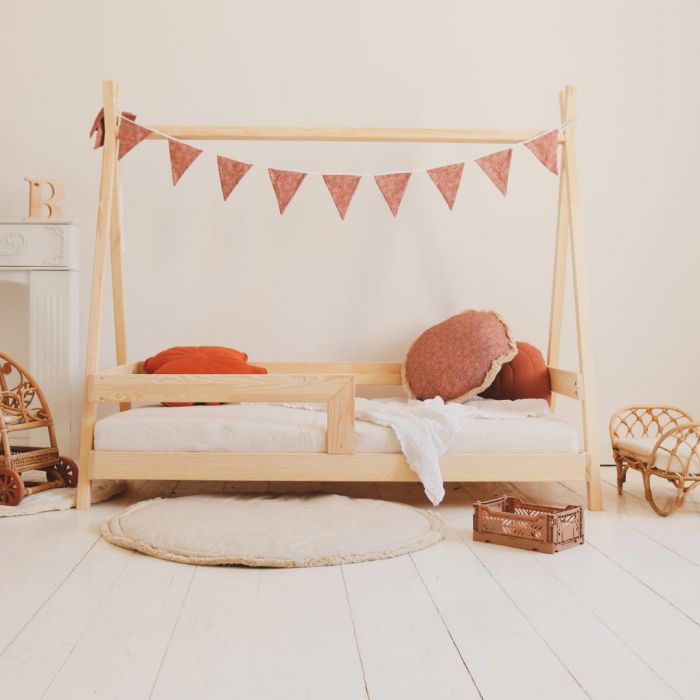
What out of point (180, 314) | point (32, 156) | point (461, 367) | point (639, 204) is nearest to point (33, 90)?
point (32, 156)

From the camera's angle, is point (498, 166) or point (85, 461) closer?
point (85, 461)

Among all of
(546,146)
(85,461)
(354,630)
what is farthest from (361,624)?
(546,146)

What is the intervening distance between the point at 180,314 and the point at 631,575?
7.76ft

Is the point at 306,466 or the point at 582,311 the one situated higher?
the point at 582,311

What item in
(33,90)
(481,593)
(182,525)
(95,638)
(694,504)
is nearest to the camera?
(95,638)

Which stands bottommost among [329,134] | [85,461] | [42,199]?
[85,461]

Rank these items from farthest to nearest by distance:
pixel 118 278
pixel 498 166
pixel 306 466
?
pixel 118 278, pixel 498 166, pixel 306 466

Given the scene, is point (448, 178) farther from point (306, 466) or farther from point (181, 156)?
point (306, 466)

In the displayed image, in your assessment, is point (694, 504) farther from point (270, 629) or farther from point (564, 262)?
point (270, 629)

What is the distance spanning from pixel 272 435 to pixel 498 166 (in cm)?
130

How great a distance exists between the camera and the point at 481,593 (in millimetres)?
2125

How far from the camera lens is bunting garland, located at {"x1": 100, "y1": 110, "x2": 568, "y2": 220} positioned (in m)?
3.27

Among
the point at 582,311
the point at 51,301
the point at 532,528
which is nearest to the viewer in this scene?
the point at 532,528

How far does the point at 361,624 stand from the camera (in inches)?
74.9
